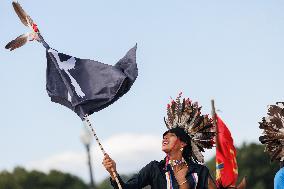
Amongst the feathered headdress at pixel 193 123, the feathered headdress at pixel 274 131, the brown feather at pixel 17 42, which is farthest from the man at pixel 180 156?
the brown feather at pixel 17 42

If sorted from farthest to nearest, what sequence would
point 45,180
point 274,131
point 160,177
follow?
point 45,180 → point 274,131 → point 160,177

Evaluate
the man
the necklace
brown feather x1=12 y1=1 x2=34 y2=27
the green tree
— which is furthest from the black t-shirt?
the green tree

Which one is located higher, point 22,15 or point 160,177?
point 22,15

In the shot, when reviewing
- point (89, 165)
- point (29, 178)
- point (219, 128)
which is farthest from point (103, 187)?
point (219, 128)

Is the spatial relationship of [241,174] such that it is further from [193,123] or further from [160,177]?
[160,177]

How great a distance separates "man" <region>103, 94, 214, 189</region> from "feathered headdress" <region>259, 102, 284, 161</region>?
727 millimetres

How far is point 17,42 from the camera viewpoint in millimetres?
8039

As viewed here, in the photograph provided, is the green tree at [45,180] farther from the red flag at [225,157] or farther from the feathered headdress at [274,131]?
the feathered headdress at [274,131]

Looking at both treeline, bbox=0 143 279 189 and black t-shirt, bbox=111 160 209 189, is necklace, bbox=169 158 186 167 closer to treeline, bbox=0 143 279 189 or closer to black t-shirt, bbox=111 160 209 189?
black t-shirt, bbox=111 160 209 189

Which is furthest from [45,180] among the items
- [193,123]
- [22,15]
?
[22,15]

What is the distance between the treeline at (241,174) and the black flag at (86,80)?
39.8 metres

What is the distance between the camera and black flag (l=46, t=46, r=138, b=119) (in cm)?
814

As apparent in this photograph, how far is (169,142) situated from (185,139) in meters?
0.29

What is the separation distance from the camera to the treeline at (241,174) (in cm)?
4969
